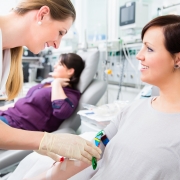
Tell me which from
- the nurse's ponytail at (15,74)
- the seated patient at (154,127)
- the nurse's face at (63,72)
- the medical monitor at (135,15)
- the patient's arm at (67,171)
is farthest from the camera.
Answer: the medical monitor at (135,15)

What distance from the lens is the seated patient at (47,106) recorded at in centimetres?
192

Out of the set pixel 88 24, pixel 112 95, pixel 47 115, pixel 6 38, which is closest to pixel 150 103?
pixel 6 38

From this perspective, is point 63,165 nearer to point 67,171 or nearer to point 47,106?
point 67,171

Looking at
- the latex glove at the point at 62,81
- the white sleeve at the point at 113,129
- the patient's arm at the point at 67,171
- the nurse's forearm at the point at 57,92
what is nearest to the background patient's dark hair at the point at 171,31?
the white sleeve at the point at 113,129

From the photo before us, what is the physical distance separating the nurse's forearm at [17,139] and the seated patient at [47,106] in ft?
3.07

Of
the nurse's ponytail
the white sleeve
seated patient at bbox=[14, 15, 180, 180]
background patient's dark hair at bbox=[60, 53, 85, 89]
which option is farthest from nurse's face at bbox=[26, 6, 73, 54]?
background patient's dark hair at bbox=[60, 53, 85, 89]

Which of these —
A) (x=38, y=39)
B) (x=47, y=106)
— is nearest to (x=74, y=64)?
(x=47, y=106)

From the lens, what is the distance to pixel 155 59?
0.97 meters

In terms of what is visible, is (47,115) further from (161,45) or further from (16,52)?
(161,45)

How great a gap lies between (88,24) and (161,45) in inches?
128

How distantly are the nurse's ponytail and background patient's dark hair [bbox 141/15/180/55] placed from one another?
0.89 m

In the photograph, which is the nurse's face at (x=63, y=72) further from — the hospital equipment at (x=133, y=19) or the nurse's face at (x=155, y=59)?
the nurse's face at (x=155, y=59)

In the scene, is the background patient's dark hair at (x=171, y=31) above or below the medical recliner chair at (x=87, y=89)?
above

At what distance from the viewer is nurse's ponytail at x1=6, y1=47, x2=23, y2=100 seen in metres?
1.42
